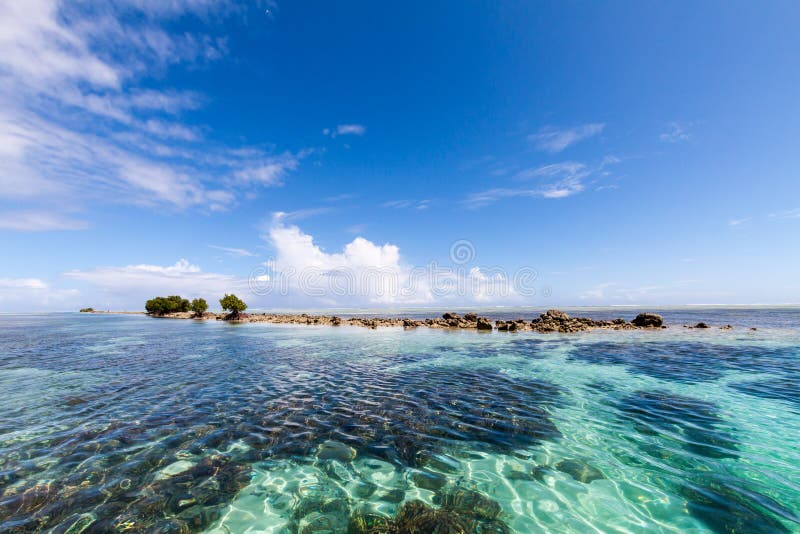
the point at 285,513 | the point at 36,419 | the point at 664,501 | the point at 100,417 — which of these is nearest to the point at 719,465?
the point at 664,501

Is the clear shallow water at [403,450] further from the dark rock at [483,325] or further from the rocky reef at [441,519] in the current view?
the dark rock at [483,325]

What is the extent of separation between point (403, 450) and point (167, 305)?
141 m

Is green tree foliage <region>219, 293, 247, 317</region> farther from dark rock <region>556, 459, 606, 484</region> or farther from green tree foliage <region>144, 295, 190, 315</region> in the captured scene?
dark rock <region>556, 459, 606, 484</region>

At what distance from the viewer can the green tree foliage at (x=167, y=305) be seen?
119m

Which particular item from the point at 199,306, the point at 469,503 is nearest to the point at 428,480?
the point at 469,503

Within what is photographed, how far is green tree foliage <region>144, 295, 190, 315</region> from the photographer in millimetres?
118750

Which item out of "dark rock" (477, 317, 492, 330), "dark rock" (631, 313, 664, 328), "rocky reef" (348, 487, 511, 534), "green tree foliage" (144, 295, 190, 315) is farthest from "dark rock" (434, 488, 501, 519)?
"green tree foliage" (144, 295, 190, 315)

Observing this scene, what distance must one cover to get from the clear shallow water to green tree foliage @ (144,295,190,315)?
121 meters

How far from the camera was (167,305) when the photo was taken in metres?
118

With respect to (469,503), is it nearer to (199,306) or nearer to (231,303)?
(231,303)

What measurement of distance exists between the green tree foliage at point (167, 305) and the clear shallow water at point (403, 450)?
121327mm

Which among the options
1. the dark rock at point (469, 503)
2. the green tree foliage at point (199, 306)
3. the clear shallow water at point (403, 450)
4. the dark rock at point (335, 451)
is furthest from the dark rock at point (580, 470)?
the green tree foliage at point (199, 306)

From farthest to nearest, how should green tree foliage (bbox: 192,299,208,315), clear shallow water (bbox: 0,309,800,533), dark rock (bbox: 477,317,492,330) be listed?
green tree foliage (bbox: 192,299,208,315)
dark rock (bbox: 477,317,492,330)
clear shallow water (bbox: 0,309,800,533)

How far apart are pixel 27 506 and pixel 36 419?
710cm
